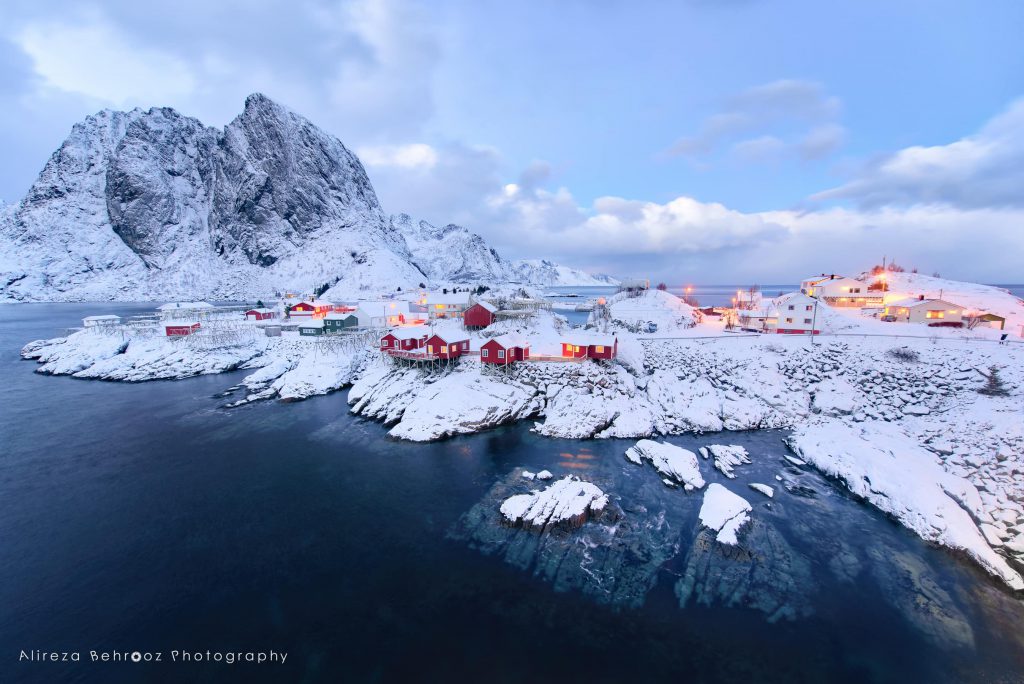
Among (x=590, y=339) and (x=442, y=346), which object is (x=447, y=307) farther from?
(x=590, y=339)

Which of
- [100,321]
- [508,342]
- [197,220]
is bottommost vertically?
[508,342]

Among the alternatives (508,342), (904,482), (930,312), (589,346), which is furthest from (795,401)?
(930,312)

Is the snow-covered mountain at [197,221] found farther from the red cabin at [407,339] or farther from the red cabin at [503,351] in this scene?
the red cabin at [503,351]

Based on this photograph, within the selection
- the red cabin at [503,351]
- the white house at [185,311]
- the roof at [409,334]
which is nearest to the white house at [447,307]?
the roof at [409,334]

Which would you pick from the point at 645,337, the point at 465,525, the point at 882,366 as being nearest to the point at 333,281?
the point at 645,337

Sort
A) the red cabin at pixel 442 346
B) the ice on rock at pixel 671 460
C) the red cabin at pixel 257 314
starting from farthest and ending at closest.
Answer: the red cabin at pixel 257 314
the red cabin at pixel 442 346
the ice on rock at pixel 671 460

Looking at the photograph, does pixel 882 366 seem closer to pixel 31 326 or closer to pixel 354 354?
pixel 354 354
